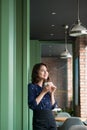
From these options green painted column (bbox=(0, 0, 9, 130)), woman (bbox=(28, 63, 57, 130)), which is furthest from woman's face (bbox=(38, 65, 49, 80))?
green painted column (bbox=(0, 0, 9, 130))

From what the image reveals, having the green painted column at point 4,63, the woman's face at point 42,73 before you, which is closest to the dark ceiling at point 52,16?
the woman's face at point 42,73

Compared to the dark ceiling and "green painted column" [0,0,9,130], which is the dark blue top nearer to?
"green painted column" [0,0,9,130]

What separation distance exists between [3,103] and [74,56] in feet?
29.0

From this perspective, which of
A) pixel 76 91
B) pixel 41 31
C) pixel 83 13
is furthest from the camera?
pixel 76 91

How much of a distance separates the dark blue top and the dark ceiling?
345 cm

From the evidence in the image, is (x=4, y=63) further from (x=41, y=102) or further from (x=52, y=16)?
(x=52, y=16)

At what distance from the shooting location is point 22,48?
2824mm

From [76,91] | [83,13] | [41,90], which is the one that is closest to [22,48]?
[41,90]

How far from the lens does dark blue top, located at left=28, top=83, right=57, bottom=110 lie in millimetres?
2771

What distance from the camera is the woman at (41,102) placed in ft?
9.13

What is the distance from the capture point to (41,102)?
9.12ft

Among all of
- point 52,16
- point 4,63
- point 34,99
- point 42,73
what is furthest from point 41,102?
point 52,16

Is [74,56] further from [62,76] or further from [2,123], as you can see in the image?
[2,123]

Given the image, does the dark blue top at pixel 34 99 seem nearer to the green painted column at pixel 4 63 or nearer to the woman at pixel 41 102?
the woman at pixel 41 102
